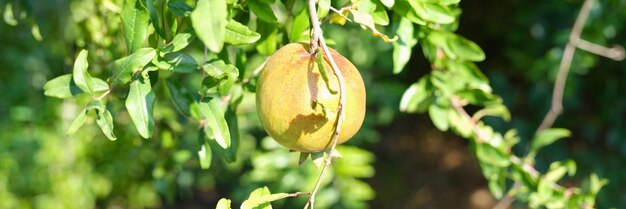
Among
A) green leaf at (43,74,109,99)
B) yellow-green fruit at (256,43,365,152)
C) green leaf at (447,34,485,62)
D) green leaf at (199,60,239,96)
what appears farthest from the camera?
green leaf at (447,34,485,62)

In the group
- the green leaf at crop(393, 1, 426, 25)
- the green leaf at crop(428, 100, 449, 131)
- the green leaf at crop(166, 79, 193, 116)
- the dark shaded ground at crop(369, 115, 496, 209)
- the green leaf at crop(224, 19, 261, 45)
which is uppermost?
Result: the green leaf at crop(224, 19, 261, 45)

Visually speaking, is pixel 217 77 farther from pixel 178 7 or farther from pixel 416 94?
pixel 416 94

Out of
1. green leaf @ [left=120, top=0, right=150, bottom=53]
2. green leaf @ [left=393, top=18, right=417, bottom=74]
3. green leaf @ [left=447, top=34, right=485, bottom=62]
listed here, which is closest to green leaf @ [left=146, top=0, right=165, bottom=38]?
green leaf @ [left=120, top=0, right=150, bottom=53]

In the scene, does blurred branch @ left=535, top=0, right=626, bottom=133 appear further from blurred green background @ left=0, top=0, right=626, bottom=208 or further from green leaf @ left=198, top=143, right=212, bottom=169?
green leaf @ left=198, top=143, right=212, bottom=169

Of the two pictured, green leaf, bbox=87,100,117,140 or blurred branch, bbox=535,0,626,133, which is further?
blurred branch, bbox=535,0,626,133

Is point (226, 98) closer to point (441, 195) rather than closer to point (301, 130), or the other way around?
point (301, 130)

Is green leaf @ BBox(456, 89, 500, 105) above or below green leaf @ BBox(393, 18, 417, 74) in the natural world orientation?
below
